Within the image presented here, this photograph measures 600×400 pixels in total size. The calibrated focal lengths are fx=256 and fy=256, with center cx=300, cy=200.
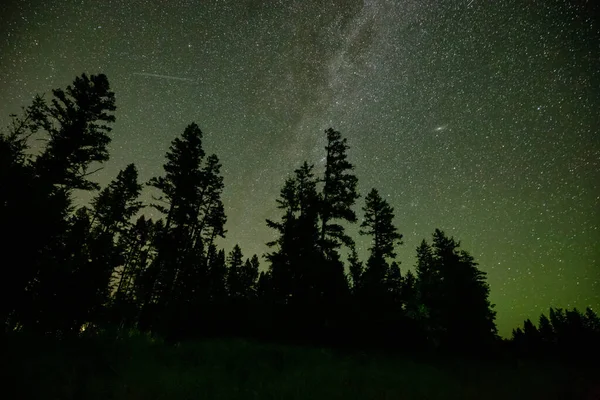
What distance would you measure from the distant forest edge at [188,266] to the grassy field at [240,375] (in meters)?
Answer: 1.07

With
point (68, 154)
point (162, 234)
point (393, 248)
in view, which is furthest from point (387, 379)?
point (68, 154)

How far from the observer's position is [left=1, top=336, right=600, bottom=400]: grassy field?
406 centimetres

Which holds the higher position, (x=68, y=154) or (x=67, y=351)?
(x=68, y=154)

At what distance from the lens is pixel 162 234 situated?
1731 centimetres

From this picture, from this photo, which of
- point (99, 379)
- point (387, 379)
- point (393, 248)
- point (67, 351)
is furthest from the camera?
point (393, 248)

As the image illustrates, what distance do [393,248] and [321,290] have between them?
46.5 ft

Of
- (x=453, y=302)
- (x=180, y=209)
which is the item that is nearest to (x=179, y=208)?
(x=180, y=209)

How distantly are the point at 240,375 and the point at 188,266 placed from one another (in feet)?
53.2

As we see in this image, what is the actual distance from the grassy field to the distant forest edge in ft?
3.53

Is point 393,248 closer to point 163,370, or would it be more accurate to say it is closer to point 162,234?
point 162,234

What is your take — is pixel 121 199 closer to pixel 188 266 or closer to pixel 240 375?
pixel 188 266

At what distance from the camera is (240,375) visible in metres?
6.55

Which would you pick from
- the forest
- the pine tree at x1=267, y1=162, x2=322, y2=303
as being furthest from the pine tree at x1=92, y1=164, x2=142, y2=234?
the pine tree at x1=267, y1=162, x2=322, y2=303

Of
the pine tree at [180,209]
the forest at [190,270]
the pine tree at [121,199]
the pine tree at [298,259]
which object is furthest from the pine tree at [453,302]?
the pine tree at [121,199]
